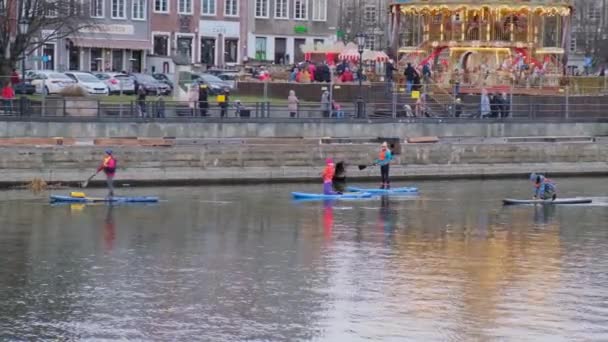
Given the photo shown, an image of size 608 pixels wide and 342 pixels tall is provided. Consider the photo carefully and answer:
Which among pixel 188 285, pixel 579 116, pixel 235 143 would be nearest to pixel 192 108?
pixel 235 143

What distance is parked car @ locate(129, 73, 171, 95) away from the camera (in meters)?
74.7

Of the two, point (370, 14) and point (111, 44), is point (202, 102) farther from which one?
point (370, 14)

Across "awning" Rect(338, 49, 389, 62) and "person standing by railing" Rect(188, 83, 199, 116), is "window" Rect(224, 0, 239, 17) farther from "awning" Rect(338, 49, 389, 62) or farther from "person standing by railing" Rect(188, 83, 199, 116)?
"person standing by railing" Rect(188, 83, 199, 116)

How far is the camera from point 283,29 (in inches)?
4220

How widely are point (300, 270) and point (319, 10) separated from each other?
260 feet

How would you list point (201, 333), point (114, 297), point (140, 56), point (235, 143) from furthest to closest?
point (140, 56) < point (235, 143) < point (114, 297) < point (201, 333)

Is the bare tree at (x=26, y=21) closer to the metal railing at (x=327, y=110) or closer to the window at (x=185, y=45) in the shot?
the metal railing at (x=327, y=110)

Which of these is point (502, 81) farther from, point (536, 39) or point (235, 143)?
point (235, 143)

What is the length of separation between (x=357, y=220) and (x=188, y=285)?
12.4 m

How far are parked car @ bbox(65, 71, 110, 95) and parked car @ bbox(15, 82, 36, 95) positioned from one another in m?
3.17

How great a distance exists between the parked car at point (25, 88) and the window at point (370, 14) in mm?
57608

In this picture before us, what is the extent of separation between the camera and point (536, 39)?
69625 mm

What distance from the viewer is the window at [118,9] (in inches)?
3890

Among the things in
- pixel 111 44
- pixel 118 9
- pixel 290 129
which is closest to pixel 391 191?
pixel 290 129
